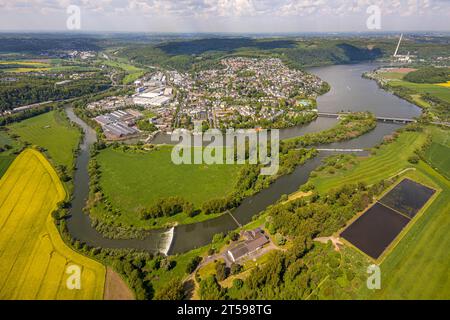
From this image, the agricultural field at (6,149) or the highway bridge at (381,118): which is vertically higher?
the highway bridge at (381,118)

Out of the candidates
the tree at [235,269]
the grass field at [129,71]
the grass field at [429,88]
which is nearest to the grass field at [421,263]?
the tree at [235,269]

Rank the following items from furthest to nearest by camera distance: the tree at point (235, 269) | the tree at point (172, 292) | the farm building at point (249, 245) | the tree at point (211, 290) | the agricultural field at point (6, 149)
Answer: the agricultural field at point (6, 149)
the farm building at point (249, 245)
the tree at point (235, 269)
the tree at point (211, 290)
the tree at point (172, 292)

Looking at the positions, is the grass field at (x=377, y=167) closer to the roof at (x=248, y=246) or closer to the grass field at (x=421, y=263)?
the grass field at (x=421, y=263)

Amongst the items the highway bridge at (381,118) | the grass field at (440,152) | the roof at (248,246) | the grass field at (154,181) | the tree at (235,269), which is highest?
the highway bridge at (381,118)

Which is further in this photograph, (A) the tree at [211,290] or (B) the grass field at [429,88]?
(B) the grass field at [429,88]

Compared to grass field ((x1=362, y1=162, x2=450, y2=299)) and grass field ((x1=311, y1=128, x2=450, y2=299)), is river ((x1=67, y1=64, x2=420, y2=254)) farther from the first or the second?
grass field ((x1=362, y1=162, x2=450, y2=299))

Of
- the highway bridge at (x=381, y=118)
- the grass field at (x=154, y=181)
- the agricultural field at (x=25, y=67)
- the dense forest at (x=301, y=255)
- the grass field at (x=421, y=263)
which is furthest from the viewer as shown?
the agricultural field at (x=25, y=67)

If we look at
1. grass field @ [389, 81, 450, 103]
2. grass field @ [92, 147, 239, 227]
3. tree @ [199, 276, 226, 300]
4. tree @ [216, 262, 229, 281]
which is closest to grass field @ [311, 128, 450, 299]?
tree @ [216, 262, 229, 281]
